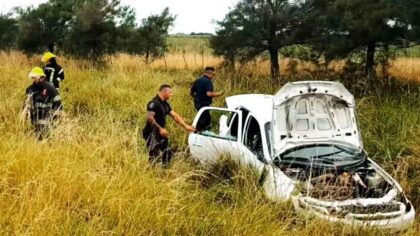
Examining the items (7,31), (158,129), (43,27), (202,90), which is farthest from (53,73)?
(7,31)

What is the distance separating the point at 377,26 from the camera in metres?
12.5

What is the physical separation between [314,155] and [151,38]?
15.7 m

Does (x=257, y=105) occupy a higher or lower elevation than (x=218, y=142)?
higher

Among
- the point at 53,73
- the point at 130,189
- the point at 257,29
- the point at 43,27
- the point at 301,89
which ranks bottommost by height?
the point at 130,189

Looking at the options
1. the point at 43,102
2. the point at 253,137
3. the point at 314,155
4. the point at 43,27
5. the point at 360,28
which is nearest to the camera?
the point at 314,155

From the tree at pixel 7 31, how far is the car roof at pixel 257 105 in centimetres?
1942

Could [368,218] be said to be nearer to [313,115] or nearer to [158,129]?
[313,115]

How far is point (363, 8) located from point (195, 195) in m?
7.75

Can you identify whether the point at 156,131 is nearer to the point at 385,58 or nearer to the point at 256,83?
the point at 256,83

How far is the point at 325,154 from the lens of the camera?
23.8 feet

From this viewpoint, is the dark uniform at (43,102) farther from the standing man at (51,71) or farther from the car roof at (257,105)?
the car roof at (257,105)

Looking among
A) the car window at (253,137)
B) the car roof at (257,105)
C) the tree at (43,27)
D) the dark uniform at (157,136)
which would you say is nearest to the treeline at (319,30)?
the car roof at (257,105)

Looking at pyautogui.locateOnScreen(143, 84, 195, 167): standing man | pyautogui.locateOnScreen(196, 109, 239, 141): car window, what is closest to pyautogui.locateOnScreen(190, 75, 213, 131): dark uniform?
pyautogui.locateOnScreen(196, 109, 239, 141): car window

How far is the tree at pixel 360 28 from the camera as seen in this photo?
12.0 meters
